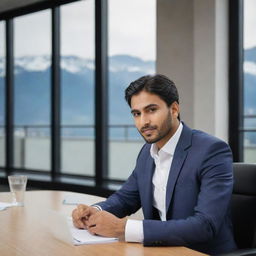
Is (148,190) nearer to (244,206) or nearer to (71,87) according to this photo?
(244,206)

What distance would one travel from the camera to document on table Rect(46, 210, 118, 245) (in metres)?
1.36

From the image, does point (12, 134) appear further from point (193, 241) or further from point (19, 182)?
point (193, 241)

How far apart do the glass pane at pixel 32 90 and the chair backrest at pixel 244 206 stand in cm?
416

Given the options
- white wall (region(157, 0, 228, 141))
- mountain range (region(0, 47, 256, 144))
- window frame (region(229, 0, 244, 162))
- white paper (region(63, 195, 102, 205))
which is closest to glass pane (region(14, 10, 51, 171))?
mountain range (region(0, 47, 256, 144))

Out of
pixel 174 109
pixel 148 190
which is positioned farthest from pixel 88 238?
pixel 174 109

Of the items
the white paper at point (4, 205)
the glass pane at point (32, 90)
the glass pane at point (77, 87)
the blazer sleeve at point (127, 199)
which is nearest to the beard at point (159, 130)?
the blazer sleeve at point (127, 199)

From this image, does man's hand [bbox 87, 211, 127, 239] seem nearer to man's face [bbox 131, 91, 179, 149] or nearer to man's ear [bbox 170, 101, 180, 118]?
man's face [bbox 131, 91, 179, 149]

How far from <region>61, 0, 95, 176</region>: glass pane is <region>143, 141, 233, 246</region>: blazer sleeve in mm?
3653

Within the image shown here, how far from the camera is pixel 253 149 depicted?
12.0 feet

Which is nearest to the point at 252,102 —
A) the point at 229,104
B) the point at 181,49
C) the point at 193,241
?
the point at 229,104

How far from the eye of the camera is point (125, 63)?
488cm

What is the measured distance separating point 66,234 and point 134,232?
0.22 metres

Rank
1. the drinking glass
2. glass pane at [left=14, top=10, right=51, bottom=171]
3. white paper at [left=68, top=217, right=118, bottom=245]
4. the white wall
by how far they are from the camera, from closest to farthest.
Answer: white paper at [left=68, top=217, right=118, bottom=245] < the drinking glass < the white wall < glass pane at [left=14, top=10, right=51, bottom=171]

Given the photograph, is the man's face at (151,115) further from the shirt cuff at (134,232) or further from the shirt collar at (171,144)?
the shirt cuff at (134,232)
